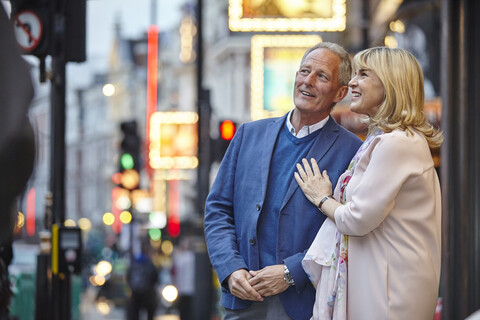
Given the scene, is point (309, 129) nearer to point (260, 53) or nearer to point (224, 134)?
point (260, 53)

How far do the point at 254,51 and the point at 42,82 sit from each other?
5.31 m

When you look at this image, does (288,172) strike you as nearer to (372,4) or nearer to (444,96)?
(444,96)

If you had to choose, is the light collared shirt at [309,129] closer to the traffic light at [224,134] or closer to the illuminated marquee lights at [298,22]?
the illuminated marquee lights at [298,22]

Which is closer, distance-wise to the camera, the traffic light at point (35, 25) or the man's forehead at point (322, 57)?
the man's forehead at point (322, 57)

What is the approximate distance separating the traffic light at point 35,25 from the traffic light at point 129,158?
13.7 meters

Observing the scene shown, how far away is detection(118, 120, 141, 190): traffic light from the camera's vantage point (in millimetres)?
21250

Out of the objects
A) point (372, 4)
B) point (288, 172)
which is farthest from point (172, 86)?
point (288, 172)

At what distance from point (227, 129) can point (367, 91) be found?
10718mm

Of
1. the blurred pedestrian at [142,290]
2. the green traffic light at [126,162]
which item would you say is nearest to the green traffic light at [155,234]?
the green traffic light at [126,162]

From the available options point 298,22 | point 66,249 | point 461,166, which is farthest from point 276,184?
point 298,22

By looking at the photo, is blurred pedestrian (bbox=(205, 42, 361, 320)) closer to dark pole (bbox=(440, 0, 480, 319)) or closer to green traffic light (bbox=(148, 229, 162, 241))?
dark pole (bbox=(440, 0, 480, 319))

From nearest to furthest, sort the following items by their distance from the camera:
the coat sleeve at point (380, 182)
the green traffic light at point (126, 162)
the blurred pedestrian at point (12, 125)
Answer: the blurred pedestrian at point (12, 125), the coat sleeve at point (380, 182), the green traffic light at point (126, 162)

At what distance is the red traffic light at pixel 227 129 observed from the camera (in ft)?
46.9

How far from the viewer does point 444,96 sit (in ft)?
21.1
